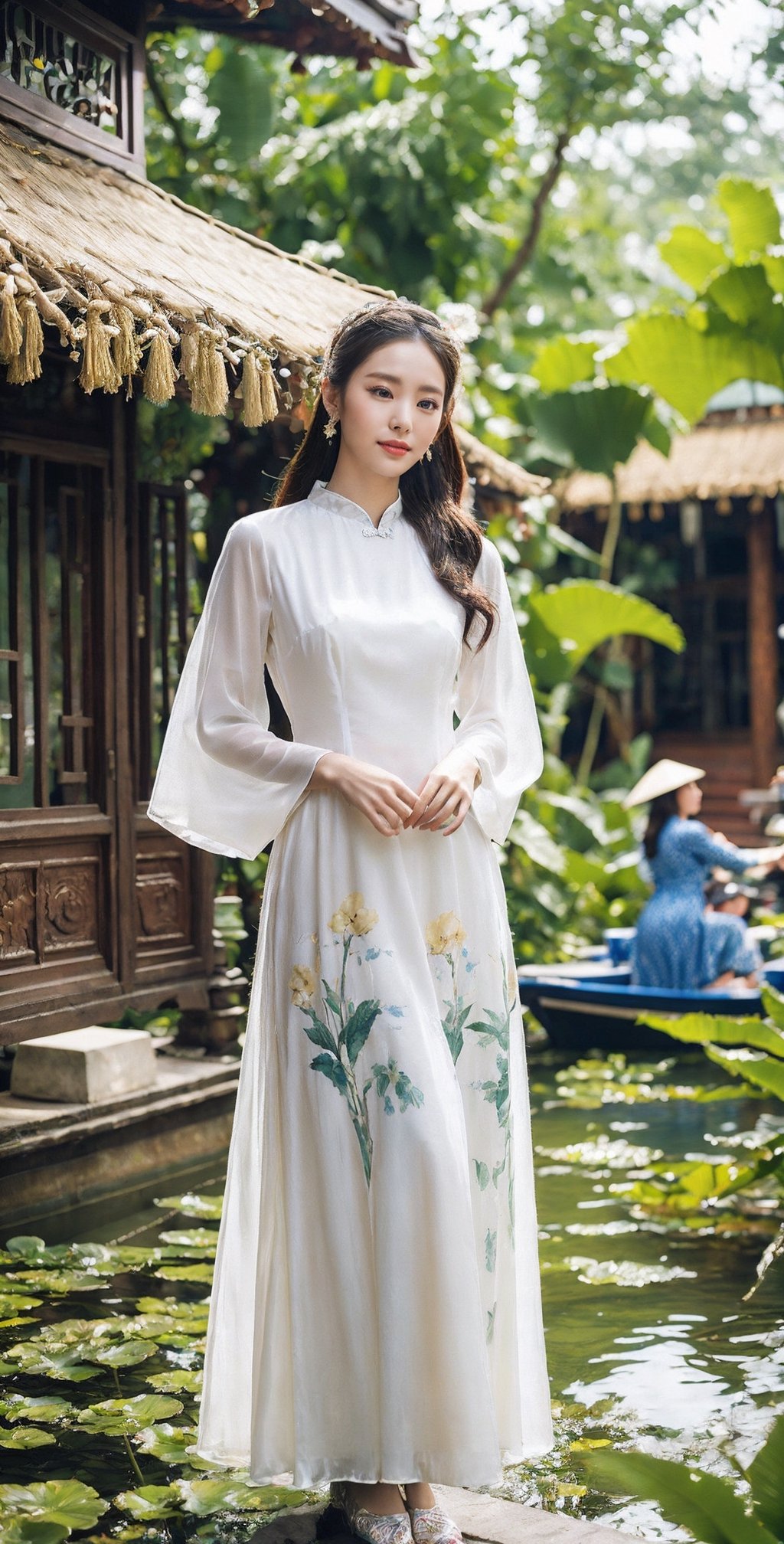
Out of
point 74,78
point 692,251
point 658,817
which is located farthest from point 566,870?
point 74,78

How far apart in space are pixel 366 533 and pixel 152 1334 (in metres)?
2.14

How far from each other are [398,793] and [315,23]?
476 centimetres

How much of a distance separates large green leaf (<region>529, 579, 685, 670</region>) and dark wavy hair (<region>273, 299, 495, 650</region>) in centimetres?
698

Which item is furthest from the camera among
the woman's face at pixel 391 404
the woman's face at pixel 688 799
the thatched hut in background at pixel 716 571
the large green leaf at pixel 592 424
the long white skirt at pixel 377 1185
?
the thatched hut in background at pixel 716 571

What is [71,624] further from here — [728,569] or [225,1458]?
[728,569]

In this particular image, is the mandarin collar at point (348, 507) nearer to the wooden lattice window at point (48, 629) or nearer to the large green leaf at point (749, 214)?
the wooden lattice window at point (48, 629)

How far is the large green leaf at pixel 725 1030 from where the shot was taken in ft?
13.1

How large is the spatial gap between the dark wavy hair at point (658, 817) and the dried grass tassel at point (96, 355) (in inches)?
153

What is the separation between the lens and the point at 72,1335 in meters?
3.72

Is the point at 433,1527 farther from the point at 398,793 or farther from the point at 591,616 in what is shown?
the point at 591,616

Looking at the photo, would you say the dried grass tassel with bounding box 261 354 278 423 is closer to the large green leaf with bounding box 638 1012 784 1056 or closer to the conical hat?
the large green leaf with bounding box 638 1012 784 1056

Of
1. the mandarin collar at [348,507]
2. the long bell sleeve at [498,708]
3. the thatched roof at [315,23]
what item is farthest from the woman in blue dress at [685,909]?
the mandarin collar at [348,507]

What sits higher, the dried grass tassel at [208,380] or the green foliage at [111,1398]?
the dried grass tassel at [208,380]

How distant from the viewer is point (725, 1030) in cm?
404
